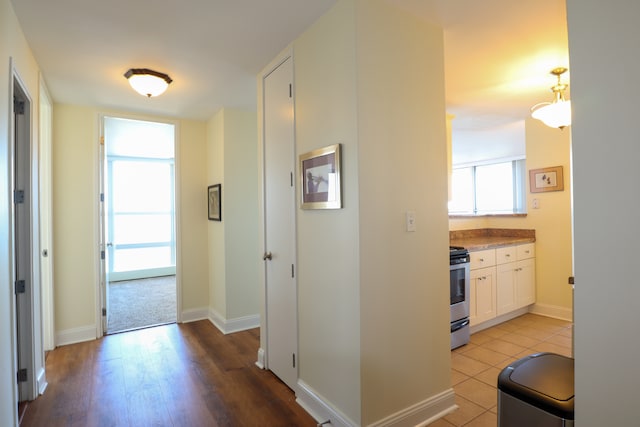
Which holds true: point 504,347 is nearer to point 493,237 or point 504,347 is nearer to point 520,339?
point 520,339

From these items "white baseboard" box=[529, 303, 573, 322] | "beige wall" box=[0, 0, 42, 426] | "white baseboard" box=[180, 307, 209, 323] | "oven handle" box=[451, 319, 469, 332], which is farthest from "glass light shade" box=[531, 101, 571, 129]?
"white baseboard" box=[180, 307, 209, 323]

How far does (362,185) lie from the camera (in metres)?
1.84

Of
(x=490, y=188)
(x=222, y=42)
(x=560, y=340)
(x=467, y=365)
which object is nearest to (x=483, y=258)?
(x=560, y=340)

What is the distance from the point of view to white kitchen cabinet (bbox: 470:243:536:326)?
348 centimetres

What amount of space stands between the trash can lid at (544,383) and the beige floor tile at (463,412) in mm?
885

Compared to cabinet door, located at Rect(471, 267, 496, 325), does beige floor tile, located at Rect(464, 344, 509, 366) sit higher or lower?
lower

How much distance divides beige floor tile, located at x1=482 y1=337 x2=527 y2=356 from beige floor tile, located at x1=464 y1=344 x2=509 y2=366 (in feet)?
0.22

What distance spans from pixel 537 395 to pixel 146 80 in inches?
125

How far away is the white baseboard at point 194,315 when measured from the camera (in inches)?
163

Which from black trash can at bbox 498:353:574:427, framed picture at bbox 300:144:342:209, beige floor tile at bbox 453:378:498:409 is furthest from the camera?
beige floor tile at bbox 453:378:498:409

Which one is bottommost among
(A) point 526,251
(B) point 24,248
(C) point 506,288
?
(C) point 506,288

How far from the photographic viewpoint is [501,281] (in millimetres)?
3787

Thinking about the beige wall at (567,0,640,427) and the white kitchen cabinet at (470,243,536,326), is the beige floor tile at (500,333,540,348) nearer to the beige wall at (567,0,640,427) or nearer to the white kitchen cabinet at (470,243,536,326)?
the white kitchen cabinet at (470,243,536,326)

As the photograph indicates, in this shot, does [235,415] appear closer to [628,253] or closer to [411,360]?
[411,360]
